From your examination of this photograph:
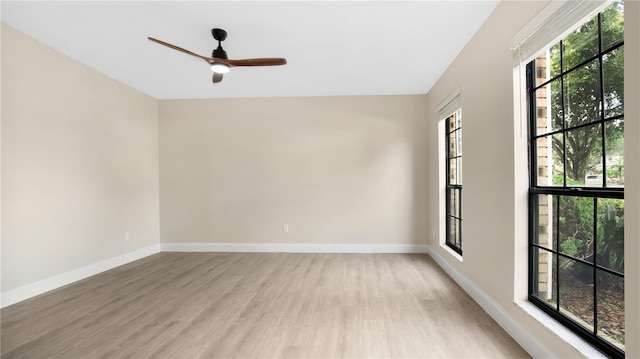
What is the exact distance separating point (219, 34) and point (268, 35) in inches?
18.9

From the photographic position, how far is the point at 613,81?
1.43 m

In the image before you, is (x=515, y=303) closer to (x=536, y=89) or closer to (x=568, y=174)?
(x=568, y=174)

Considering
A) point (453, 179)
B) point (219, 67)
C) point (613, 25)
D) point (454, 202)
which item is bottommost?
point (454, 202)

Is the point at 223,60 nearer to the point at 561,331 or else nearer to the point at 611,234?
the point at 611,234

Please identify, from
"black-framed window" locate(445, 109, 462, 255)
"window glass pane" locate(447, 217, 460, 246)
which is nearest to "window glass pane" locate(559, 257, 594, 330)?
"black-framed window" locate(445, 109, 462, 255)

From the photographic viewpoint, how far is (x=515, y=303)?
6.80 feet

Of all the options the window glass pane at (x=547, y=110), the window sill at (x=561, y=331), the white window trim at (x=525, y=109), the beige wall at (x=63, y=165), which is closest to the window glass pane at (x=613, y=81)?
the white window trim at (x=525, y=109)

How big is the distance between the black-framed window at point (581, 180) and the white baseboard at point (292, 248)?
2.70 m

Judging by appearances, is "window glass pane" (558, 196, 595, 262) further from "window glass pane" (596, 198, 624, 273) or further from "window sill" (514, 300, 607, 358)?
"window sill" (514, 300, 607, 358)

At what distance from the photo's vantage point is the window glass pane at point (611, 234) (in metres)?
1.41

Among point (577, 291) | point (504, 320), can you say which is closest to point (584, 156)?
point (577, 291)

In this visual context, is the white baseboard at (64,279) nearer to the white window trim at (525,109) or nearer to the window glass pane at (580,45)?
the white window trim at (525,109)

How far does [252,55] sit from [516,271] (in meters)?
3.37

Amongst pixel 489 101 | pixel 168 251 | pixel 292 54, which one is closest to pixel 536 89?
pixel 489 101
